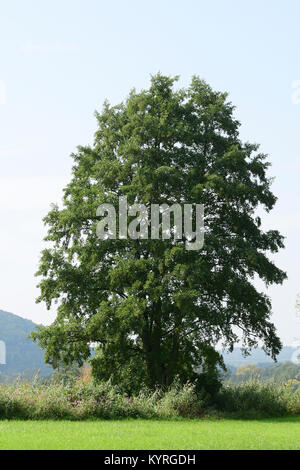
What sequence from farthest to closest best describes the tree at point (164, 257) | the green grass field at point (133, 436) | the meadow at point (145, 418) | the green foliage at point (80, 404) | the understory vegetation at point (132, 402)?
1. the tree at point (164, 257)
2. the understory vegetation at point (132, 402)
3. the green foliage at point (80, 404)
4. the meadow at point (145, 418)
5. the green grass field at point (133, 436)

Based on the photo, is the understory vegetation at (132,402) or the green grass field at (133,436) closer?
the green grass field at (133,436)

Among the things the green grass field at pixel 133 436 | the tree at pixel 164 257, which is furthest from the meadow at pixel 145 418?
the tree at pixel 164 257

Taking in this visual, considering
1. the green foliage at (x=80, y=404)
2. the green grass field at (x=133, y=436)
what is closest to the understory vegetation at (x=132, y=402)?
the green foliage at (x=80, y=404)

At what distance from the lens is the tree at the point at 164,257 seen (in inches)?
929

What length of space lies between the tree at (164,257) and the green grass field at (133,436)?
7.37 m

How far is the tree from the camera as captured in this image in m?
23.6

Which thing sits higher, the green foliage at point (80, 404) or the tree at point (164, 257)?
the tree at point (164, 257)

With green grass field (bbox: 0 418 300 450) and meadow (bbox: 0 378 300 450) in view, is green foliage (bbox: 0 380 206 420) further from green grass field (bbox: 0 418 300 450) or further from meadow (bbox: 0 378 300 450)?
green grass field (bbox: 0 418 300 450)

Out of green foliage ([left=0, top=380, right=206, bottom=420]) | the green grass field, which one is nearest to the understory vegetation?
green foliage ([left=0, top=380, right=206, bottom=420])

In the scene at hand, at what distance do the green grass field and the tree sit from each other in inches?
290

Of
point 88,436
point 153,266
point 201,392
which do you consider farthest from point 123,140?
point 88,436

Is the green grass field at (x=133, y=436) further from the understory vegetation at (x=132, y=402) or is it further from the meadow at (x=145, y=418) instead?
the understory vegetation at (x=132, y=402)

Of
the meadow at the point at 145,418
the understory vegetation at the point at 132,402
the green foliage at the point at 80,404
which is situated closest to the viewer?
the meadow at the point at 145,418

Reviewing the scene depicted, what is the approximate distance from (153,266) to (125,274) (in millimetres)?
1276
